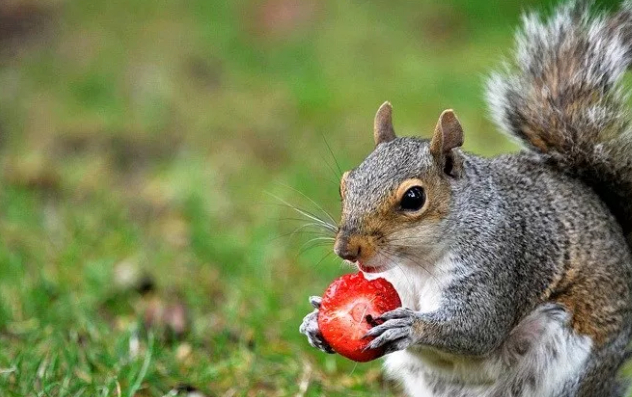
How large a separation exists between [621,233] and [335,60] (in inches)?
134

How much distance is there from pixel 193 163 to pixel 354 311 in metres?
2.31

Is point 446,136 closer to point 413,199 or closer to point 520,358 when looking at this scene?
point 413,199

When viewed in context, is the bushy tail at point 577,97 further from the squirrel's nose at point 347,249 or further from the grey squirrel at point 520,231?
the squirrel's nose at point 347,249

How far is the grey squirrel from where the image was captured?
6.78ft

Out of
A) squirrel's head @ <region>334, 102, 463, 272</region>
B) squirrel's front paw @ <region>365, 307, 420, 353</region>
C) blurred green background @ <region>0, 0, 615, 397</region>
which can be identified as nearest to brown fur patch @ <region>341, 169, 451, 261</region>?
→ squirrel's head @ <region>334, 102, 463, 272</region>

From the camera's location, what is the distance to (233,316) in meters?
2.95

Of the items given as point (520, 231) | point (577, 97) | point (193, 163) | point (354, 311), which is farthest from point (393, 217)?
point (193, 163)

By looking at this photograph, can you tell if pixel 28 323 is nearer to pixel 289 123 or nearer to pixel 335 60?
pixel 289 123

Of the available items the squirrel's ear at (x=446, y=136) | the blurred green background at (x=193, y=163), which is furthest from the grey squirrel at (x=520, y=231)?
the blurred green background at (x=193, y=163)

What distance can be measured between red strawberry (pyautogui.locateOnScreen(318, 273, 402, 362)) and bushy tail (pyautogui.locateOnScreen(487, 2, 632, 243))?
1.88ft

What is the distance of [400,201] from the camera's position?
2.05 metres

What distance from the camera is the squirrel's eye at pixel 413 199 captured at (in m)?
2.05

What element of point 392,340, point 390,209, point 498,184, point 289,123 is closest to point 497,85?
point 498,184

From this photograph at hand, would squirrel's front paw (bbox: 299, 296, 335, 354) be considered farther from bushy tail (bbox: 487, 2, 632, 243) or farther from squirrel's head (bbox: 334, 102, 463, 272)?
bushy tail (bbox: 487, 2, 632, 243)
